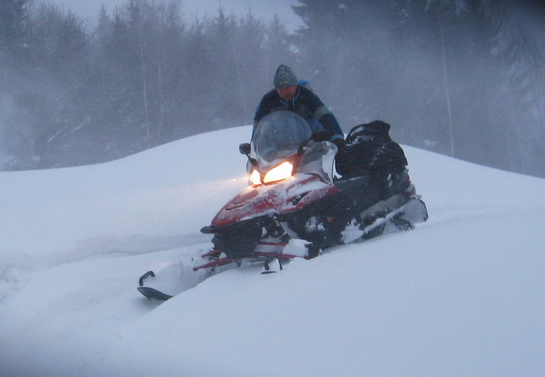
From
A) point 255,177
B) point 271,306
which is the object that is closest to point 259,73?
point 255,177

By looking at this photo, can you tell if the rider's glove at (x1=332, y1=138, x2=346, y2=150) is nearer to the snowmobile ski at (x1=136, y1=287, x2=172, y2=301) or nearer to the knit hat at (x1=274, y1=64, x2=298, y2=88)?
the knit hat at (x1=274, y1=64, x2=298, y2=88)

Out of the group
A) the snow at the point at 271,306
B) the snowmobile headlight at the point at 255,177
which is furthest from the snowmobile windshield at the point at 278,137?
the snow at the point at 271,306

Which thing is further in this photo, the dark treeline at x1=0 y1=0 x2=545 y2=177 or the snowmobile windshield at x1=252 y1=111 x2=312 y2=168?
the dark treeline at x1=0 y1=0 x2=545 y2=177

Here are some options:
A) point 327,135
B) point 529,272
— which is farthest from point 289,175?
point 529,272

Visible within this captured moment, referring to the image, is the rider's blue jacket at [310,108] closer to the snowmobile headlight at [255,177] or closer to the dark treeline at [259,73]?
the snowmobile headlight at [255,177]

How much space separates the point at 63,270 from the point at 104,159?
65.7ft

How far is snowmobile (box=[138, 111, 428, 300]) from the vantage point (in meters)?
2.62

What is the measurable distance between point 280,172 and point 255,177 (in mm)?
337

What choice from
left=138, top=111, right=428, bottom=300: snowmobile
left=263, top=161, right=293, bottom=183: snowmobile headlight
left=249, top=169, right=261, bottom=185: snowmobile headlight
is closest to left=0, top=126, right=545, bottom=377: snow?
left=138, top=111, right=428, bottom=300: snowmobile

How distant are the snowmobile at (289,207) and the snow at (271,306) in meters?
0.16

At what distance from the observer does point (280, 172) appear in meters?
2.94

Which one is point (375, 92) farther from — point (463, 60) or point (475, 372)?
point (475, 372)

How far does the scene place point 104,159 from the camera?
21.9 meters

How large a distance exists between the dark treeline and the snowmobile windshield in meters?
19.6
